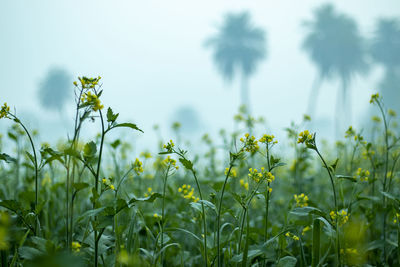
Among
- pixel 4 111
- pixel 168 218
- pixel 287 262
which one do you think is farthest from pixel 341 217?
pixel 4 111

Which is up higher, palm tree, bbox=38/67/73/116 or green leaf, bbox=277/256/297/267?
palm tree, bbox=38/67/73/116

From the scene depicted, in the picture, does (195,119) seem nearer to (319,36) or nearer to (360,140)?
(319,36)

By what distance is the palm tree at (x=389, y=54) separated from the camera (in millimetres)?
27875

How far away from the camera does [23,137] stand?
159 centimetres

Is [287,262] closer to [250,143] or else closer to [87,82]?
[250,143]

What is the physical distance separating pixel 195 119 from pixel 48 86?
16.3 metres

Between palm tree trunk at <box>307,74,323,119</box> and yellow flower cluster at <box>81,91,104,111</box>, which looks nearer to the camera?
yellow flower cluster at <box>81,91,104,111</box>

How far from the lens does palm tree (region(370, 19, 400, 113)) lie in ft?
91.5

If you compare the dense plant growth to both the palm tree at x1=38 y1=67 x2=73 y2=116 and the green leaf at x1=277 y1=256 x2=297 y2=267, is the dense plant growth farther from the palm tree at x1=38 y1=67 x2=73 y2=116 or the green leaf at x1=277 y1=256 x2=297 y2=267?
the palm tree at x1=38 y1=67 x2=73 y2=116

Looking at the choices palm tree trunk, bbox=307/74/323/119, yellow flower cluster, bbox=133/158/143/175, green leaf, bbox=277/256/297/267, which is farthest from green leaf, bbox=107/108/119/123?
palm tree trunk, bbox=307/74/323/119

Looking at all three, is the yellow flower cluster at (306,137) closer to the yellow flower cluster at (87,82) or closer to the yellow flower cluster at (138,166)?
the yellow flower cluster at (138,166)

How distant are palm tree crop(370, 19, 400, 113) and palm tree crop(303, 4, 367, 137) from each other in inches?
55.7

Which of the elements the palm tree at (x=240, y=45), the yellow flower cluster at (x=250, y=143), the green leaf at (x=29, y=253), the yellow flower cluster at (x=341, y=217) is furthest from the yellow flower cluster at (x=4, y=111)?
the palm tree at (x=240, y=45)

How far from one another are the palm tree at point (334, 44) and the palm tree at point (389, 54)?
4.64 feet
